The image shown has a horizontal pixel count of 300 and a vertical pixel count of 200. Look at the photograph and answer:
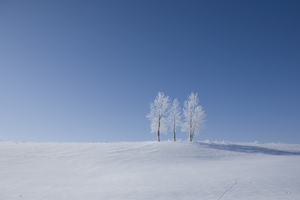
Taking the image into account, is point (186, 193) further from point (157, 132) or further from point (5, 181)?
point (157, 132)

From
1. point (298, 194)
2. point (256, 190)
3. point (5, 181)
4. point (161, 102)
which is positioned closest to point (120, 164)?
point (5, 181)

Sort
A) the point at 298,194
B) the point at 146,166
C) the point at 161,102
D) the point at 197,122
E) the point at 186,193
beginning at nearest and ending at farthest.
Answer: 1. the point at 298,194
2. the point at 186,193
3. the point at 146,166
4. the point at 197,122
5. the point at 161,102

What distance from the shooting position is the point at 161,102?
36312mm

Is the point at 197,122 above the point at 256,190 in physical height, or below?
above

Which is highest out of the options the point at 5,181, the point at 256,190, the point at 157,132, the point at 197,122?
the point at 197,122

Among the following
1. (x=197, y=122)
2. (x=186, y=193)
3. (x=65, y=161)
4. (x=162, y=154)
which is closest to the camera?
(x=186, y=193)

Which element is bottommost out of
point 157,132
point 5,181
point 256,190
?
point 5,181

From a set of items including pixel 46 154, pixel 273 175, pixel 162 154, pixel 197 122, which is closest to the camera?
pixel 273 175

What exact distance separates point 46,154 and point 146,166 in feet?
40.0

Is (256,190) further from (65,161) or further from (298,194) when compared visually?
(65,161)

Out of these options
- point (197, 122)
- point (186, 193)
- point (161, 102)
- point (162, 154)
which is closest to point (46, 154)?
point (162, 154)

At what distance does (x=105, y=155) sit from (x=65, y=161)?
4.20 metres

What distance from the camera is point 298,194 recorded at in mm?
7570

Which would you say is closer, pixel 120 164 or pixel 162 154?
pixel 120 164
